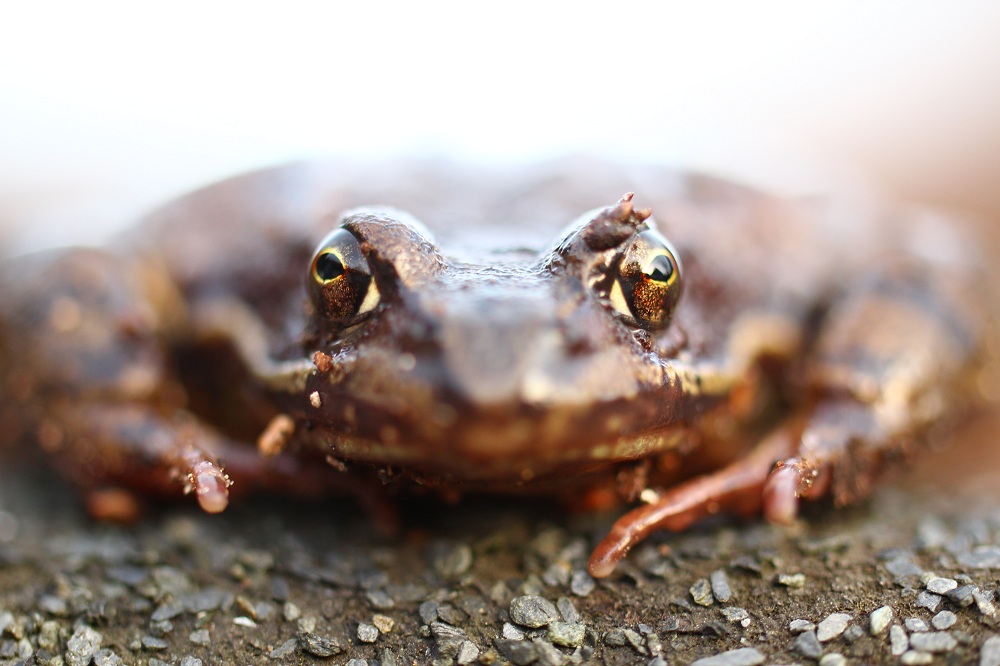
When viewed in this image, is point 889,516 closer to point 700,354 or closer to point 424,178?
point 700,354

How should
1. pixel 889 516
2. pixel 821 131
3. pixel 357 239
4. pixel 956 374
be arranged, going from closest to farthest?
1. pixel 357 239
2. pixel 889 516
3. pixel 956 374
4. pixel 821 131

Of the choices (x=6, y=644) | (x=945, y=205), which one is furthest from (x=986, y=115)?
(x=6, y=644)

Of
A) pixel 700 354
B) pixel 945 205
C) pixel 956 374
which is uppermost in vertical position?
pixel 700 354

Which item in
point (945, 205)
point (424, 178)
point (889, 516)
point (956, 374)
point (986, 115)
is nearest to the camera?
point (889, 516)

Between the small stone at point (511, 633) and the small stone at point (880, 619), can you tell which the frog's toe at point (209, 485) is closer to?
the small stone at point (511, 633)

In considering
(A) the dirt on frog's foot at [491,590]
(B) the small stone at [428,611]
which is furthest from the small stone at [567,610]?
(B) the small stone at [428,611]

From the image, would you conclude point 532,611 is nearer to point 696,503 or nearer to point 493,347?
point 696,503
